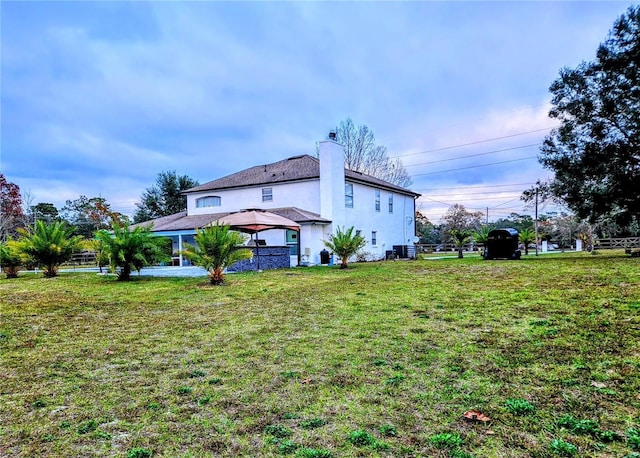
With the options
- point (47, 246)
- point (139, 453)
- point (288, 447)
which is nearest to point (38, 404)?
point (139, 453)

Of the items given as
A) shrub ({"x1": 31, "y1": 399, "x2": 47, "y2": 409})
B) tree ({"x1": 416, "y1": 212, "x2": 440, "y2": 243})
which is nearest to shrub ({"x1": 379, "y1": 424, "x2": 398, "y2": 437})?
shrub ({"x1": 31, "y1": 399, "x2": 47, "y2": 409})

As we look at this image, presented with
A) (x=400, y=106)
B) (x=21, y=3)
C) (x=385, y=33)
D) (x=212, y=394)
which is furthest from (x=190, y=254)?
(x=400, y=106)

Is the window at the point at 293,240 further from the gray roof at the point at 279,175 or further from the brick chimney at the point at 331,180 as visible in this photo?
the gray roof at the point at 279,175

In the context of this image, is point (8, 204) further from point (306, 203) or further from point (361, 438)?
point (361, 438)

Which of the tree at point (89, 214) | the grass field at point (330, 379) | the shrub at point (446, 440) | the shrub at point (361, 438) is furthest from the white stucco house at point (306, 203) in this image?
the shrub at point (446, 440)

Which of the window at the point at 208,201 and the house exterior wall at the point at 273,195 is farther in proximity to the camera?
the window at the point at 208,201

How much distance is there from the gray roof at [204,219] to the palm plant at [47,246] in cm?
566

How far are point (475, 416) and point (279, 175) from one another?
72.5 feet

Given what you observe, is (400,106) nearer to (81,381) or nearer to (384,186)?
(384,186)

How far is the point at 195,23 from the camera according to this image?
1202cm

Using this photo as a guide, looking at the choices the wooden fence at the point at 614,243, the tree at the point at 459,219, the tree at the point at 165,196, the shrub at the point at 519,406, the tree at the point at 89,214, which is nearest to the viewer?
the shrub at the point at 519,406

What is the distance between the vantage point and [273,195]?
23.7 metres

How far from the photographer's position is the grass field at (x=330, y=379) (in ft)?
7.88

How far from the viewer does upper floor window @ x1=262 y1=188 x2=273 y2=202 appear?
23766 mm
